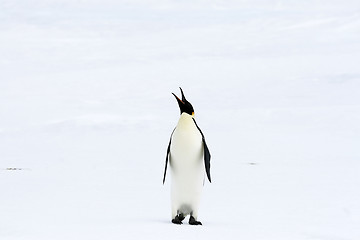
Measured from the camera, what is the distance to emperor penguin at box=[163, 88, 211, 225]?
588 cm

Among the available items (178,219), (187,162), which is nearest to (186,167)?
(187,162)

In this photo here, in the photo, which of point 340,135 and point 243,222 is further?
point 340,135

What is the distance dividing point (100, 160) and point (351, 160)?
370 cm

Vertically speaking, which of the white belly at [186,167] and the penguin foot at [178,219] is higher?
the white belly at [186,167]

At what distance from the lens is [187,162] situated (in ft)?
19.5

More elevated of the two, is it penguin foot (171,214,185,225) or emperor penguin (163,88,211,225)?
emperor penguin (163,88,211,225)

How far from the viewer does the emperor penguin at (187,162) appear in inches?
231

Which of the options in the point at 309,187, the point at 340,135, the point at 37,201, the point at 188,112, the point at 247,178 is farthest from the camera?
the point at 340,135

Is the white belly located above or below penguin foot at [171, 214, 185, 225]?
above

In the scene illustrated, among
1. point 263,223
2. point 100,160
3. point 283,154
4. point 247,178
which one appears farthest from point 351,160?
point 263,223

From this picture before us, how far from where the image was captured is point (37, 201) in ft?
23.8

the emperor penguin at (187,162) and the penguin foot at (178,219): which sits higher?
the emperor penguin at (187,162)

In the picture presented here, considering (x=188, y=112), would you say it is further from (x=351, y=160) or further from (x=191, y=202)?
(x=351, y=160)

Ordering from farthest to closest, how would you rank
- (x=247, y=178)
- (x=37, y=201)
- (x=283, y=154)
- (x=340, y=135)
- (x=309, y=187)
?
(x=340, y=135), (x=283, y=154), (x=247, y=178), (x=309, y=187), (x=37, y=201)
